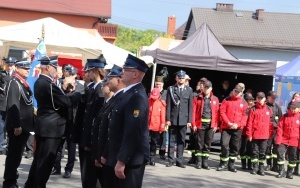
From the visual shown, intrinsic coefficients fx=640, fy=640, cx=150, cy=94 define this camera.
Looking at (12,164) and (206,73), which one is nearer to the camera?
(12,164)

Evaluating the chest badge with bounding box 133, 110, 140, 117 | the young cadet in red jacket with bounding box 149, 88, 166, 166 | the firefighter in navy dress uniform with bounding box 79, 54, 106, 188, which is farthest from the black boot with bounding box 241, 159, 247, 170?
the chest badge with bounding box 133, 110, 140, 117

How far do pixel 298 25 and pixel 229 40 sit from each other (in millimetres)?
9242

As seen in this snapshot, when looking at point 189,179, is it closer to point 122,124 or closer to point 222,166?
point 222,166

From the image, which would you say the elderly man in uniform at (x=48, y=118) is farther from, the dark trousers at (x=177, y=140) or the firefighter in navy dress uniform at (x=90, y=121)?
the dark trousers at (x=177, y=140)

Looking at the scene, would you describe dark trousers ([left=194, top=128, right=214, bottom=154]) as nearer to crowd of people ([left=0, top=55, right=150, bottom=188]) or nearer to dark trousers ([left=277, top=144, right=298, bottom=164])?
dark trousers ([left=277, top=144, right=298, bottom=164])

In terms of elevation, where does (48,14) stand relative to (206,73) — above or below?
above

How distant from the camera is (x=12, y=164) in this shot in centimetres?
951

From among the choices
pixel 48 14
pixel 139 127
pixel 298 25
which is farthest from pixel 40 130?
pixel 298 25

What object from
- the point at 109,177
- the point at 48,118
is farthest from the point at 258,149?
the point at 109,177

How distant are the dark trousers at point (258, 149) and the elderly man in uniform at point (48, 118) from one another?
6315 mm

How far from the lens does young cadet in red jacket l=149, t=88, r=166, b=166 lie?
1448 cm

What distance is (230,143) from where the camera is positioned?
14406 mm

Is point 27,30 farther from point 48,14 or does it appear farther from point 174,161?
point 48,14

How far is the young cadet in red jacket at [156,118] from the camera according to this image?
14.5m
